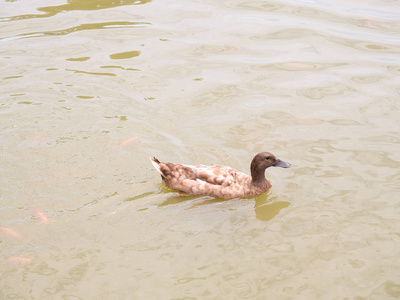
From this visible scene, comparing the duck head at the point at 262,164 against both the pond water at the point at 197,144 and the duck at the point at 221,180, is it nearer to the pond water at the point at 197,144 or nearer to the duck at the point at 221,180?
the duck at the point at 221,180

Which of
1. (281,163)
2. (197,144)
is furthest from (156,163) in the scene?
(281,163)

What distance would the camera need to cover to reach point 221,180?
8508 mm

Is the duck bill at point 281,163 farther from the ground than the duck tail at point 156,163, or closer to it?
closer to it

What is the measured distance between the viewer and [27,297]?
6.35m

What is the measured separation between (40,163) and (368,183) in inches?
211

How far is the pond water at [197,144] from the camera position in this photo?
6.84 metres

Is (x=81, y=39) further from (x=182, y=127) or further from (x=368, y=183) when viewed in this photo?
(x=368, y=183)

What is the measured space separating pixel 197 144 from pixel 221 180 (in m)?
A: 1.33

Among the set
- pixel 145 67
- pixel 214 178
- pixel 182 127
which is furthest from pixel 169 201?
pixel 145 67

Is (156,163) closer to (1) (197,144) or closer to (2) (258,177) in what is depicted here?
(1) (197,144)

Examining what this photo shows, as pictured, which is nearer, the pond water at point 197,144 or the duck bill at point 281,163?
the pond water at point 197,144

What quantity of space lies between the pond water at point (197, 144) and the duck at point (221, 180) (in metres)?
0.16

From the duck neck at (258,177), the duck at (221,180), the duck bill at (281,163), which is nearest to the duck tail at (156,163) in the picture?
the duck at (221,180)

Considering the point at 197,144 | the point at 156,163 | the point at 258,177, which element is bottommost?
A: the point at 258,177
